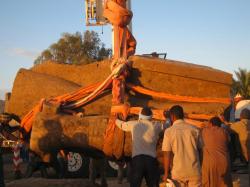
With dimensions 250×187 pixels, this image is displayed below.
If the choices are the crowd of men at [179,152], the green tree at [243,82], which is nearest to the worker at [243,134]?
the crowd of men at [179,152]

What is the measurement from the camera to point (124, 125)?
19.9ft

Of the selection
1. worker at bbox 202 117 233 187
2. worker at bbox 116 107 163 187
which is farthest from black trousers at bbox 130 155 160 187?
worker at bbox 202 117 233 187

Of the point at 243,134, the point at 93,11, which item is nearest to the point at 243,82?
the point at 93,11

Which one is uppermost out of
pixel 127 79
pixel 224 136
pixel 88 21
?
pixel 88 21

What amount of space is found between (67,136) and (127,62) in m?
1.56

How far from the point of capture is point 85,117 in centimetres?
698

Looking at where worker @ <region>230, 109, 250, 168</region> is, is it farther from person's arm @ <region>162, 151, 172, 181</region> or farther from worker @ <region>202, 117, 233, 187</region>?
person's arm @ <region>162, 151, 172, 181</region>

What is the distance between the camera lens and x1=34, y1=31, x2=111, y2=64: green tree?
126ft

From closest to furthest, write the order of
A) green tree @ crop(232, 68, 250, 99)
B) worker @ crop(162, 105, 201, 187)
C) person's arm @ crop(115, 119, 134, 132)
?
1. worker @ crop(162, 105, 201, 187)
2. person's arm @ crop(115, 119, 134, 132)
3. green tree @ crop(232, 68, 250, 99)

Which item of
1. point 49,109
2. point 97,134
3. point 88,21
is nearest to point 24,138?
point 49,109

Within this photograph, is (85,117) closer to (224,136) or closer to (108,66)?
(108,66)

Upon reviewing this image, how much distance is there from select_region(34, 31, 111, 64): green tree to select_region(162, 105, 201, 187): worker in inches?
1310

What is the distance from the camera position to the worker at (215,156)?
593 centimetres

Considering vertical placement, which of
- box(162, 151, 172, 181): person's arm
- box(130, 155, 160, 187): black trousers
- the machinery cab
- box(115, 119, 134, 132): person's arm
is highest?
the machinery cab
